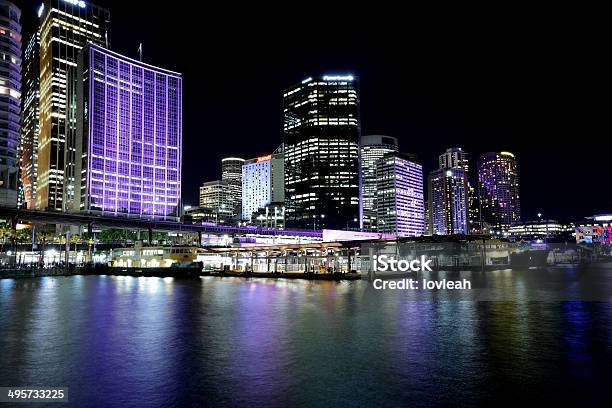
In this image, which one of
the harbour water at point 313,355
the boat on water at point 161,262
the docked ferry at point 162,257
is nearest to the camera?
the harbour water at point 313,355

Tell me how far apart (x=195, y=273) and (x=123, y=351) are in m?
80.2

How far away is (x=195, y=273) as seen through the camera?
103 metres

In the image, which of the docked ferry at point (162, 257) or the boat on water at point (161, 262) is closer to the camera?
the boat on water at point (161, 262)

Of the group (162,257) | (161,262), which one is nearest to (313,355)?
(161,262)

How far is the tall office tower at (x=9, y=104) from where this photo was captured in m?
166

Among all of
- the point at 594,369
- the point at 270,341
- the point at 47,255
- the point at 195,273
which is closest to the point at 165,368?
the point at 270,341

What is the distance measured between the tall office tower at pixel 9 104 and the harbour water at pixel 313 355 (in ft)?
489

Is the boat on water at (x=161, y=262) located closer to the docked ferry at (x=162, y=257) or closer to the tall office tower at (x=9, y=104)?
the docked ferry at (x=162, y=257)

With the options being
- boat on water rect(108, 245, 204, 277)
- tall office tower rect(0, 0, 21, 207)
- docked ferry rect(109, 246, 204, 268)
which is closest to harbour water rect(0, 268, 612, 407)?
boat on water rect(108, 245, 204, 277)

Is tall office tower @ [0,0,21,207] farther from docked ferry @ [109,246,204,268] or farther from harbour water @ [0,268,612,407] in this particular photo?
harbour water @ [0,268,612,407]

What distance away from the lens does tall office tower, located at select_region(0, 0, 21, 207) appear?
166 m

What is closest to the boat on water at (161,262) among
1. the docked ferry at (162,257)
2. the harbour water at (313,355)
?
the docked ferry at (162,257)

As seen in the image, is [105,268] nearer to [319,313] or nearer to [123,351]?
[319,313]

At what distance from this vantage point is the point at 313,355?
2342cm
